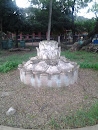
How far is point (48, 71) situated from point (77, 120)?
1.60 metres

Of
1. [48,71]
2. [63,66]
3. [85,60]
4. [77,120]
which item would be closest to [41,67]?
[48,71]

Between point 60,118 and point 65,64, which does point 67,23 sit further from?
point 60,118

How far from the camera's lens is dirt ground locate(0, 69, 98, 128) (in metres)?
2.65

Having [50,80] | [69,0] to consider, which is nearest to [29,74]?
[50,80]

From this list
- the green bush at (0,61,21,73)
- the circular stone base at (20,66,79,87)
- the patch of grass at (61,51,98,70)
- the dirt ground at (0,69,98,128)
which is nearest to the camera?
the dirt ground at (0,69,98,128)

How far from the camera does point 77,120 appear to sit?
8.34 feet

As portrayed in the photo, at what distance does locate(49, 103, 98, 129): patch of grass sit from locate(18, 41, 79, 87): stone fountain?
1.21 m

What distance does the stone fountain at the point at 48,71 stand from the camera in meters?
3.78

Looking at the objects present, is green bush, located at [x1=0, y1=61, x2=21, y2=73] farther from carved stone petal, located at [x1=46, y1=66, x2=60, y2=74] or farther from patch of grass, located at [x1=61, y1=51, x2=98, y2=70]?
patch of grass, located at [x1=61, y1=51, x2=98, y2=70]

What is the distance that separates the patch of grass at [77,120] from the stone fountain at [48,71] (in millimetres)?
1211

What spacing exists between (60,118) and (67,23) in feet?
55.2

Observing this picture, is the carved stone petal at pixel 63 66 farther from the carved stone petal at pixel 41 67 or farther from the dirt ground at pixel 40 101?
the dirt ground at pixel 40 101

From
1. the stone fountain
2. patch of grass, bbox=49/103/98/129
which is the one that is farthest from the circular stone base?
patch of grass, bbox=49/103/98/129

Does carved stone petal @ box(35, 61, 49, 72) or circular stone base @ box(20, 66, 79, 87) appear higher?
carved stone petal @ box(35, 61, 49, 72)
